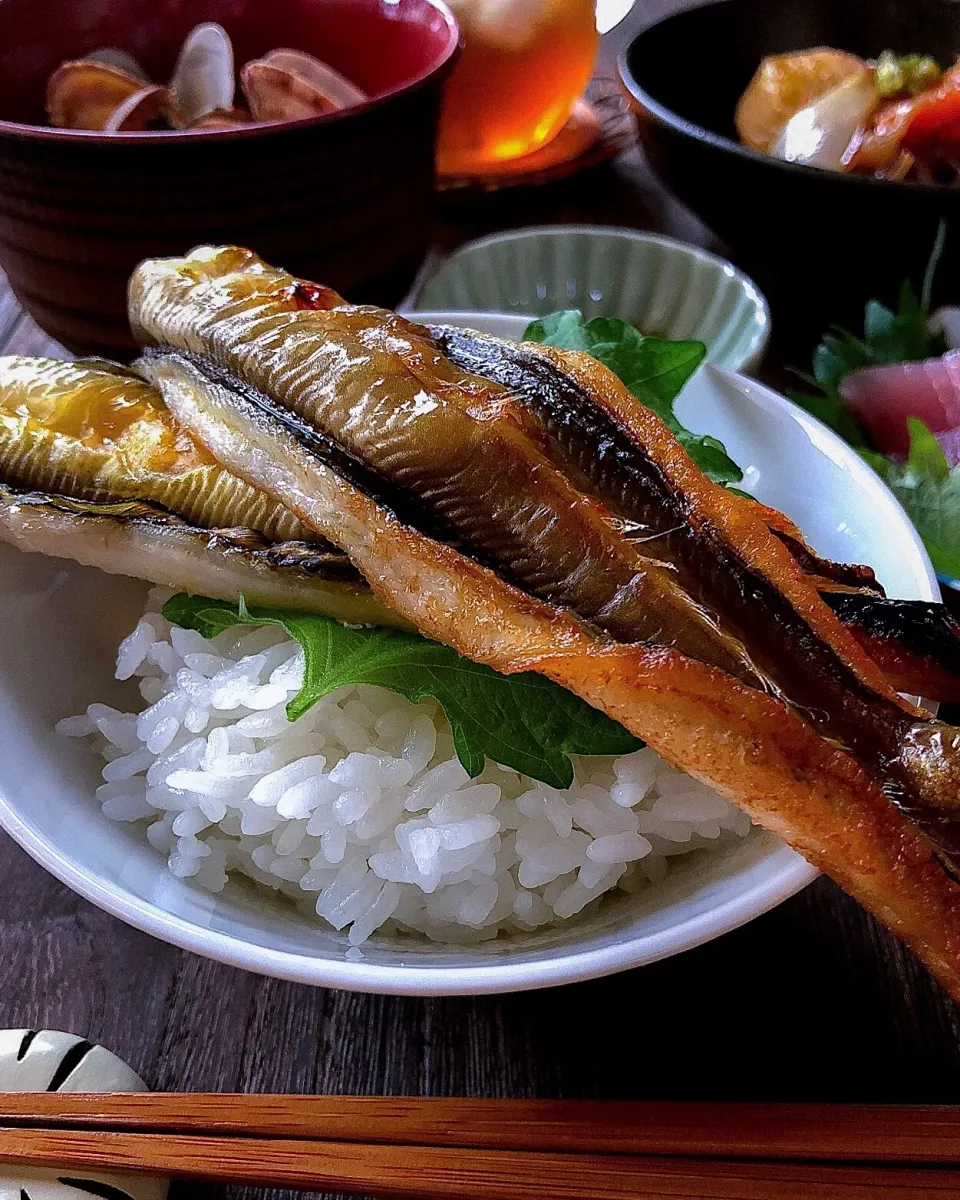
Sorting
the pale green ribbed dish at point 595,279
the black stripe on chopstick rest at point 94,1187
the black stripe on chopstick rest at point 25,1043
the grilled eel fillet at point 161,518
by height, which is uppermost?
the grilled eel fillet at point 161,518

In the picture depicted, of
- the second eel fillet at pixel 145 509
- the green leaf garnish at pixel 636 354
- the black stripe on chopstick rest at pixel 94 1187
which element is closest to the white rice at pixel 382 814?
the second eel fillet at pixel 145 509

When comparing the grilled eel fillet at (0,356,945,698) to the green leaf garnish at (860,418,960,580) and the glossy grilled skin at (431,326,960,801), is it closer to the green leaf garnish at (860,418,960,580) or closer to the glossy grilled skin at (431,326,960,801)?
the glossy grilled skin at (431,326,960,801)

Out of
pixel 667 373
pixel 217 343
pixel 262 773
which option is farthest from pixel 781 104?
pixel 262 773

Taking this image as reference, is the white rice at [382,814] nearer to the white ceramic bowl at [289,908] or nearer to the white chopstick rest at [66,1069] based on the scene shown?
the white ceramic bowl at [289,908]

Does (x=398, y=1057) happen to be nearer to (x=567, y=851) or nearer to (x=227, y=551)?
(x=567, y=851)

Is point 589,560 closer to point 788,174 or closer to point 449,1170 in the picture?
point 449,1170

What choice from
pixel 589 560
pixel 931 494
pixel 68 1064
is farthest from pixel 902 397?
pixel 68 1064
